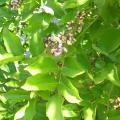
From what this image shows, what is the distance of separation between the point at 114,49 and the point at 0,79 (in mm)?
753

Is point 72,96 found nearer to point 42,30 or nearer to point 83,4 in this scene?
point 83,4

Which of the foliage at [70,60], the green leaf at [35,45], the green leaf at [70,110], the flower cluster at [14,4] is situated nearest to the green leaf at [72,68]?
the foliage at [70,60]

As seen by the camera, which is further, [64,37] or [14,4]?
[14,4]

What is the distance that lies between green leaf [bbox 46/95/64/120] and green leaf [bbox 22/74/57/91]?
3cm

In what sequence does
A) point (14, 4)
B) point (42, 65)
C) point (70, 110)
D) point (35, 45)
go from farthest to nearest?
point (14, 4)
point (70, 110)
point (35, 45)
point (42, 65)

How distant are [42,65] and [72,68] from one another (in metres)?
0.08

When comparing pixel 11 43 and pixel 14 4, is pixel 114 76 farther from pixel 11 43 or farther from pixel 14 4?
pixel 14 4

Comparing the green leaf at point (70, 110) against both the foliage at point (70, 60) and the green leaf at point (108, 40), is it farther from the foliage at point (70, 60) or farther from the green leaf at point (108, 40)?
the green leaf at point (108, 40)

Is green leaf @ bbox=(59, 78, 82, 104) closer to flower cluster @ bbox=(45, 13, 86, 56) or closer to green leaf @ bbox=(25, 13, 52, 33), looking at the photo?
flower cluster @ bbox=(45, 13, 86, 56)

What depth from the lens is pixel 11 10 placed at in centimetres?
175

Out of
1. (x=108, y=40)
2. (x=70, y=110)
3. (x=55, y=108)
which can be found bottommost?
(x=70, y=110)

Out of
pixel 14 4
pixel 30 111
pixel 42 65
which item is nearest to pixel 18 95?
pixel 30 111

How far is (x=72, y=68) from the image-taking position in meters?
1.04

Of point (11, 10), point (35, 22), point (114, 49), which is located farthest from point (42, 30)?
point (11, 10)
